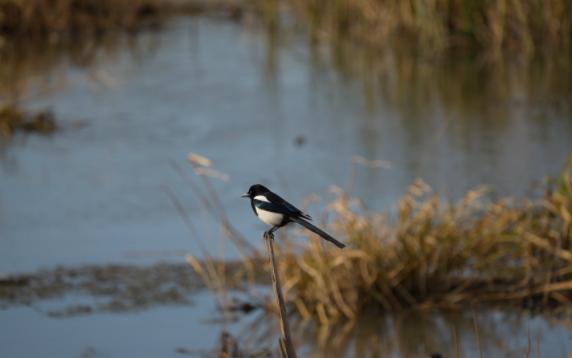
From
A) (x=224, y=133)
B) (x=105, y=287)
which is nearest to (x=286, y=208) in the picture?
(x=105, y=287)

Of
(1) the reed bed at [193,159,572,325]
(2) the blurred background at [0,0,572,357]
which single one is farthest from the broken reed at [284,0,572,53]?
(1) the reed bed at [193,159,572,325]

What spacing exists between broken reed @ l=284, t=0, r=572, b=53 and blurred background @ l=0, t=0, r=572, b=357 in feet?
0.07

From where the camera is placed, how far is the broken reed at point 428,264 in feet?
15.9

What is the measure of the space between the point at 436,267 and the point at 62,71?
5633 millimetres

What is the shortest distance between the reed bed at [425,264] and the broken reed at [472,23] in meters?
4.93

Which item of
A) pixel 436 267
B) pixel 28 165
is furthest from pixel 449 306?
pixel 28 165

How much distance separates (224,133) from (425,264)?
3159 mm

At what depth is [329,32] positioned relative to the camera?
11547mm

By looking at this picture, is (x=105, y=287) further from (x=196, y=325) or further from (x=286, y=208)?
(x=286, y=208)

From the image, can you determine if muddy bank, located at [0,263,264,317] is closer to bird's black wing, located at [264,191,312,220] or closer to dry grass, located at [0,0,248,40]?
bird's black wing, located at [264,191,312,220]

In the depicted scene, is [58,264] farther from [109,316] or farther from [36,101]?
[36,101]

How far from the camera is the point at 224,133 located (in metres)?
7.87

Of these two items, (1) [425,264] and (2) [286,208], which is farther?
(1) [425,264]

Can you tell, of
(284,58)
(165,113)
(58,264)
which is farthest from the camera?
(284,58)
